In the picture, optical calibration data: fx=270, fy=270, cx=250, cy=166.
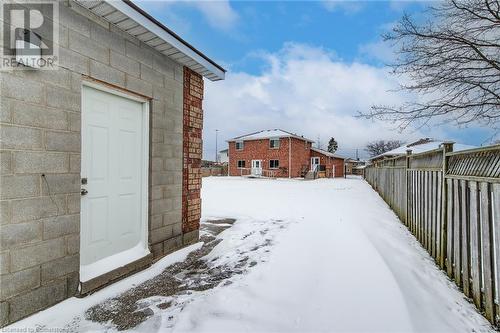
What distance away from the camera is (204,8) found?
692 cm

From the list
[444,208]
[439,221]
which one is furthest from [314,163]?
[444,208]

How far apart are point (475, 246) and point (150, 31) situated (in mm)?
4809

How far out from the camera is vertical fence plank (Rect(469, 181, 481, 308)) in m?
2.82

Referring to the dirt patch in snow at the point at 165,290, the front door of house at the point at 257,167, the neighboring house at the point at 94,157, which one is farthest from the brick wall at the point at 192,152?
the front door of house at the point at 257,167

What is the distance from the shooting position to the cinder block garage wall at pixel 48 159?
2537mm

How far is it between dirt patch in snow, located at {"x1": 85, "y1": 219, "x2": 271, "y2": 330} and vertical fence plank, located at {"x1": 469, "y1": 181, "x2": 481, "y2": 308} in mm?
2604

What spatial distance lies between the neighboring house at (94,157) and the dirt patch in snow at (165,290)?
1.39 ft

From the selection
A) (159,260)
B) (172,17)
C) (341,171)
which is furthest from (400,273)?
(341,171)

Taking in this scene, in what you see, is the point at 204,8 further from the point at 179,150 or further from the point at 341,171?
the point at 341,171

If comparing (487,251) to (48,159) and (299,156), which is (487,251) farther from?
(299,156)

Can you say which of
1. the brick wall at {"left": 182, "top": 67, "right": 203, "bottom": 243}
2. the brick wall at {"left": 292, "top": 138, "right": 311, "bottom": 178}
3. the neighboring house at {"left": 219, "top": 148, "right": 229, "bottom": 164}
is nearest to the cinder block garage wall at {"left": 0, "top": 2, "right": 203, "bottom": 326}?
the brick wall at {"left": 182, "top": 67, "right": 203, "bottom": 243}

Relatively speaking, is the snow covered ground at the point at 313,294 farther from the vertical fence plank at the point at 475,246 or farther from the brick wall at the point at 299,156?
the brick wall at the point at 299,156

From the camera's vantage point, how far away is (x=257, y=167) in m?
34.0

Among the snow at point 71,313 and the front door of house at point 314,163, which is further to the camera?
the front door of house at point 314,163
